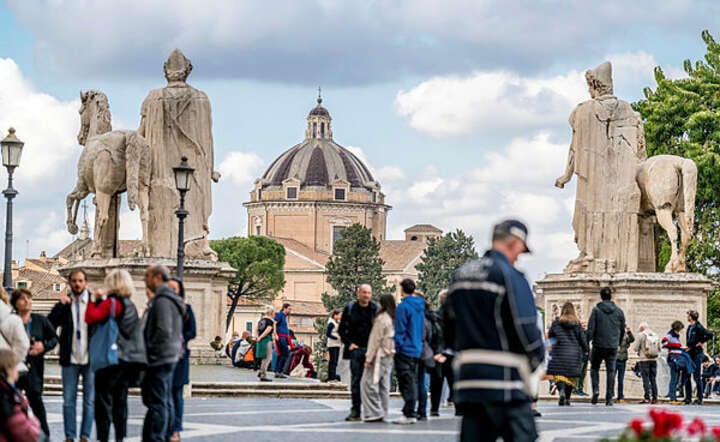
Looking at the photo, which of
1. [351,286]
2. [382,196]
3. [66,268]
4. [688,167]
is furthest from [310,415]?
[382,196]

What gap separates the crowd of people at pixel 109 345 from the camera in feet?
53.0

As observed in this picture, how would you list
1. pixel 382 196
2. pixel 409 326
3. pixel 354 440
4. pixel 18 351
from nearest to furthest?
pixel 18 351
pixel 354 440
pixel 409 326
pixel 382 196

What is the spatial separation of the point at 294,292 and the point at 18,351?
162614 mm

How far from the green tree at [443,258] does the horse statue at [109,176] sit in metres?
115

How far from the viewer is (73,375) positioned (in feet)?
55.7

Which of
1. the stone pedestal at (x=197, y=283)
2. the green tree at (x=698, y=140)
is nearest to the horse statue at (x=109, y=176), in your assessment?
the stone pedestal at (x=197, y=283)

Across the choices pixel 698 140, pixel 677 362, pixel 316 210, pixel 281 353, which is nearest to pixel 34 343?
pixel 677 362

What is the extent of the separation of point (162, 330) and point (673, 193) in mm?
19361

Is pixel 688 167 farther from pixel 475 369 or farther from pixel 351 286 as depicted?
pixel 351 286

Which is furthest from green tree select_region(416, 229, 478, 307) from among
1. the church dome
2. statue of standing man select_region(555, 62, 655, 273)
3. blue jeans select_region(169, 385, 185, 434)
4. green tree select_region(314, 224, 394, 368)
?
blue jeans select_region(169, 385, 185, 434)

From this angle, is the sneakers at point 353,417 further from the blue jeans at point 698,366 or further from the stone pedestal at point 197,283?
the stone pedestal at point 197,283

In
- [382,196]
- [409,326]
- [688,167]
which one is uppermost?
[382,196]

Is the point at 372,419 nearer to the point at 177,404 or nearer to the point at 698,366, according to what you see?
the point at 177,404

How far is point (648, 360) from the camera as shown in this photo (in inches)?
1127
